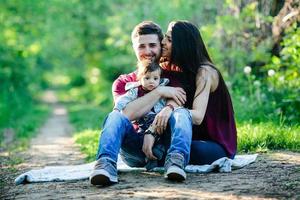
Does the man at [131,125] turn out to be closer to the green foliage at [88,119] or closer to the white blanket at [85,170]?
the white blanket at [85,170]

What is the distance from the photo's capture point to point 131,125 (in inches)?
199

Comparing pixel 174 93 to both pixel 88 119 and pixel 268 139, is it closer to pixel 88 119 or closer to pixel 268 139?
pixel 268 139

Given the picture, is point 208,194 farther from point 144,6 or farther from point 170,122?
point 144,6

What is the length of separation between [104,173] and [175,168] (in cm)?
58

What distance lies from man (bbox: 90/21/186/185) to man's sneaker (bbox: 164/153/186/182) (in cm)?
37

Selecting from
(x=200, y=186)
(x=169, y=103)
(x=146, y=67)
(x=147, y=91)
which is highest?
(x=146, y=67)

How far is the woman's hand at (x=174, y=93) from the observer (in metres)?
5.13

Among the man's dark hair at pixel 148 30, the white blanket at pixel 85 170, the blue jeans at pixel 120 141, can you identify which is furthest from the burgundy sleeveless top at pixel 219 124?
the man's dark hair at pixel 148 30

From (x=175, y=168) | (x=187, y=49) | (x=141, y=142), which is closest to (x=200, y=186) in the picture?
(x=175, y=168)

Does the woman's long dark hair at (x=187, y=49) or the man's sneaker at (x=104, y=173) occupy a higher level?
the woman's long dark hair at (x=187, y=49)

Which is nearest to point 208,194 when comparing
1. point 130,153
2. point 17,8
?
point 130,153

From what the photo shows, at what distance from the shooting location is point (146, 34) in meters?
5.52

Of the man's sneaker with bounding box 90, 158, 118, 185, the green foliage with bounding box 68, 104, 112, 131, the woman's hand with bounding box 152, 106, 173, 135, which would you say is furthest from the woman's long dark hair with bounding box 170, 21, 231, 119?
the green foliage with bounding box 68, 104, 112, 131

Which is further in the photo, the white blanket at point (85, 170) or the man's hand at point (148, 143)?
the white blanket at point (85, 170)
